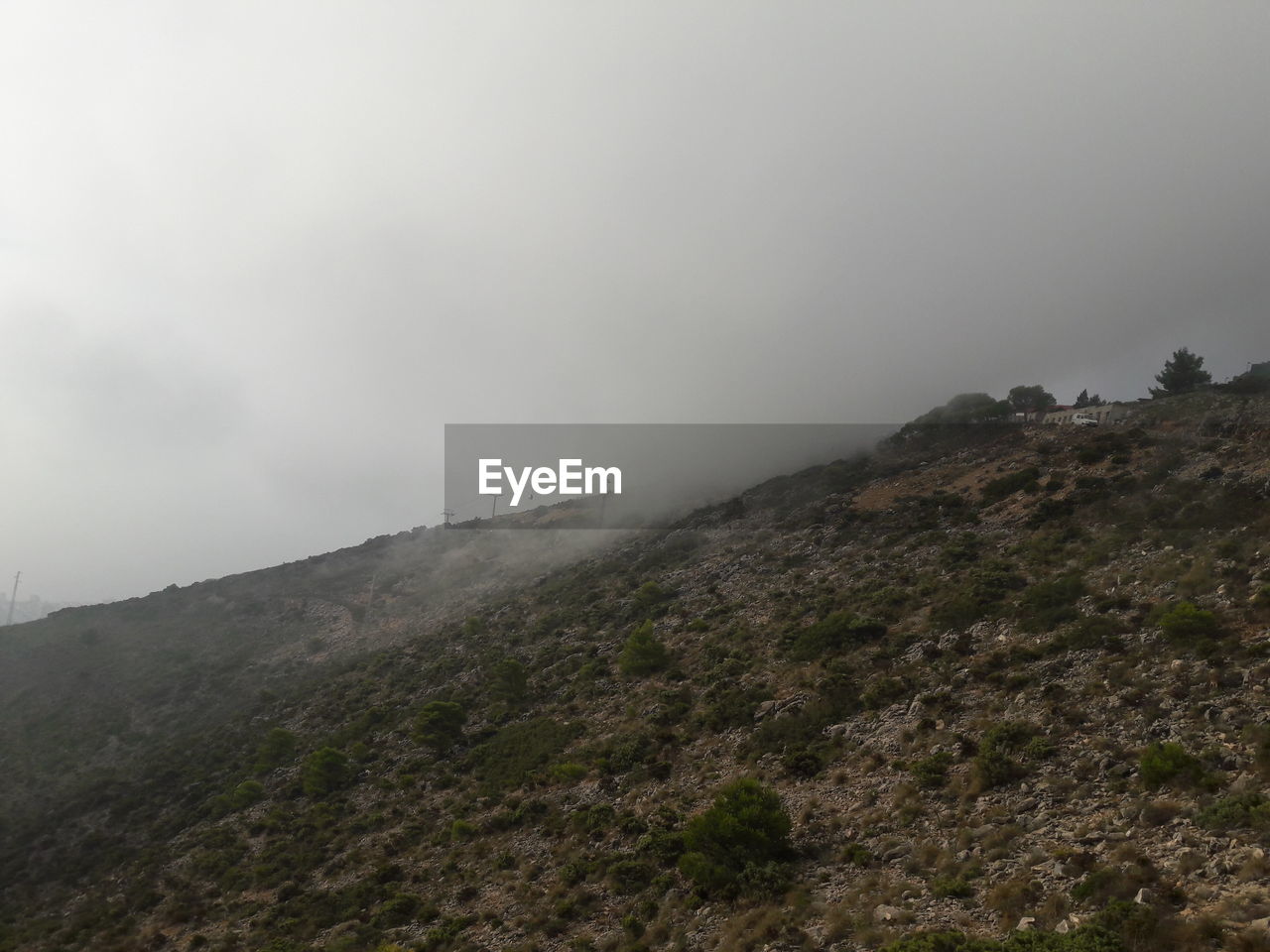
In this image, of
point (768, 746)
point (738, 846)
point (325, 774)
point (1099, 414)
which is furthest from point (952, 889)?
point (1099, 414)

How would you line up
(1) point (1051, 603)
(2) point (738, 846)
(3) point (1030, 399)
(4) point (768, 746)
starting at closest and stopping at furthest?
(2) point (738, 846) → (4) point (768, 746) → (1) point (1051, 603) → (3) point (1030, 399)

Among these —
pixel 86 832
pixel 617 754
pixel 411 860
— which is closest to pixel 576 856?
pixel 617 754

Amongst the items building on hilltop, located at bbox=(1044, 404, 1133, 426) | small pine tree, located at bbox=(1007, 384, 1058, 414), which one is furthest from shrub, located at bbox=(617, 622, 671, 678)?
small pine tree, located at bbox=(1007, 384, 1058, 414)

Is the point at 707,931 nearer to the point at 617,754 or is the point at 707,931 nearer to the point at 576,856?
the point at 576,856

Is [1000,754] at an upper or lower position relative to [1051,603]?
lower

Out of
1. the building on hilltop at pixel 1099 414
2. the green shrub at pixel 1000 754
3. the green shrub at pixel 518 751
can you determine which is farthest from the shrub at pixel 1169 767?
the building on hilltop at pixel 1099 414

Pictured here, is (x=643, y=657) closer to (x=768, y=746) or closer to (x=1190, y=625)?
(x=768, y=746)

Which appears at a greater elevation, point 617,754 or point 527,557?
point 527,557
